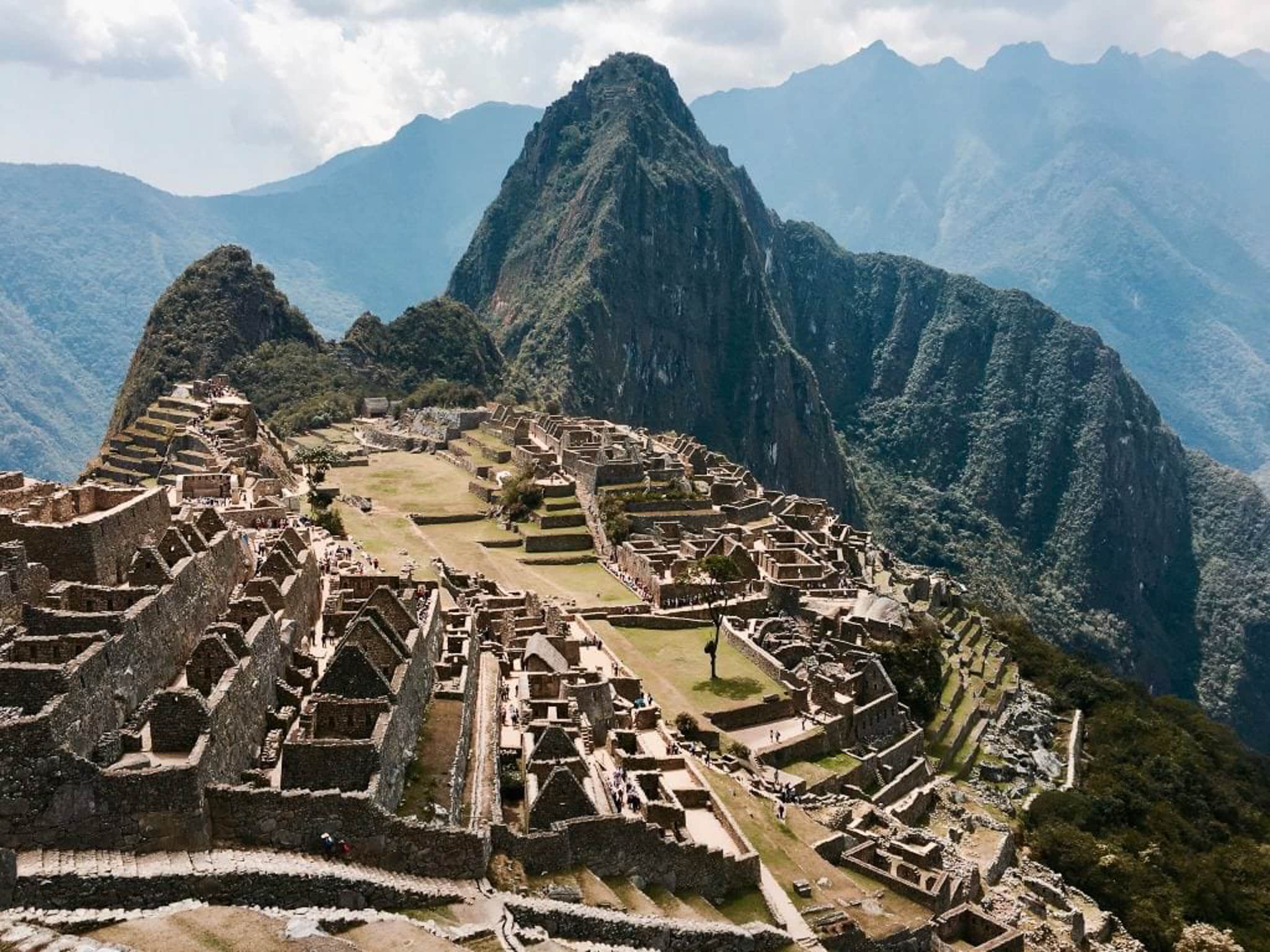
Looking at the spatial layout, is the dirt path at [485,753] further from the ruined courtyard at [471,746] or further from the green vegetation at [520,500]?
the green vegetation at [520,500]

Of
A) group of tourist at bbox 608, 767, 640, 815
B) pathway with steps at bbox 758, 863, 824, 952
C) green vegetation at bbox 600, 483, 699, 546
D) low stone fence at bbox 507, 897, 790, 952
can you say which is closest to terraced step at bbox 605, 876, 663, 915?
low stone fence at bbox 507, 897, 790, 952

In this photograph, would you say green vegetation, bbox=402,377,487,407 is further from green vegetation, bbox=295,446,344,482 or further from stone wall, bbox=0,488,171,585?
stone wall, bbox=0,488,171,585

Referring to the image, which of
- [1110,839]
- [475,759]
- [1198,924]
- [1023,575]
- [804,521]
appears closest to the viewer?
[475,759]

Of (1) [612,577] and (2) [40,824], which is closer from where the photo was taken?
(2) [40,824]

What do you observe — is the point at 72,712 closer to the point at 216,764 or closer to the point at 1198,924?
the point at 216,764

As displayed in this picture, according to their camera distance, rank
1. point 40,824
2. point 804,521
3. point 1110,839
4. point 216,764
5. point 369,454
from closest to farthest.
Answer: point 40,824, point 216,764, point 1110,839, point 804,521, point 369,454

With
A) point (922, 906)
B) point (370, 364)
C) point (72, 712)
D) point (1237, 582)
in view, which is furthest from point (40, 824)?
point (1237, 582)

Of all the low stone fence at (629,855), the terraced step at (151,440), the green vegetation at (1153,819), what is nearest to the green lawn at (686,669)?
the low stone fence at (629,855)

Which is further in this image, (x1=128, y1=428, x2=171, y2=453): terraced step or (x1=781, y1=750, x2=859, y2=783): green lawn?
(x1=128, y1=428, x2=171, y2=453): terraced step
